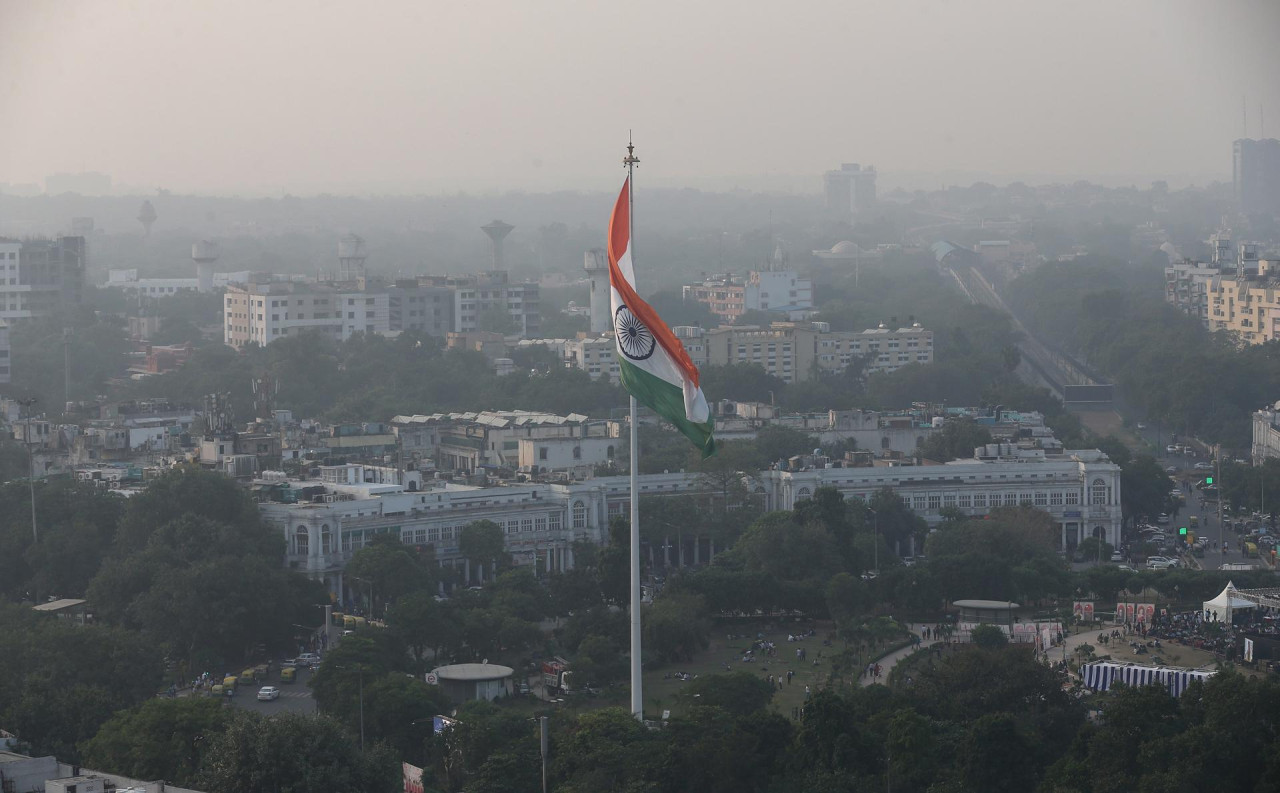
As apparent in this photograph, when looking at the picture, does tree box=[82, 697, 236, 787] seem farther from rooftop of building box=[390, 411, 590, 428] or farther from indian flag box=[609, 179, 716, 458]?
rooftop of building box=[390, 411, 590, 428]

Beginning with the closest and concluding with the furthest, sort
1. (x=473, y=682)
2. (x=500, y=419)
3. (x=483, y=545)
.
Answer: (x=473, y=682), (x=483, y=545), (x=500, y=419)

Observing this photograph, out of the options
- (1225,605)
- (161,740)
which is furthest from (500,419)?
(161,740)

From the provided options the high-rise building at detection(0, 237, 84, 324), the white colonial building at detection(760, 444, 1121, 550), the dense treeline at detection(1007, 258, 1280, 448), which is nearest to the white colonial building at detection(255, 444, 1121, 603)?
the white colonial building at detection(760, 444, 1121, 550)

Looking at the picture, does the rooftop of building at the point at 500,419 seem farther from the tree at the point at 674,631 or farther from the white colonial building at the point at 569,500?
the tree at the point at 674,631

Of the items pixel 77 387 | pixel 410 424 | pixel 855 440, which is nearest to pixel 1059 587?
pixel 855 440

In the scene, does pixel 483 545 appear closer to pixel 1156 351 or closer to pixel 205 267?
pixel 1156 351

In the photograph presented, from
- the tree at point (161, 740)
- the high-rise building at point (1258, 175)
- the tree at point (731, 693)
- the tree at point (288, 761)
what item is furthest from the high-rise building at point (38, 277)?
the high-rise building at point (1258, 175)
